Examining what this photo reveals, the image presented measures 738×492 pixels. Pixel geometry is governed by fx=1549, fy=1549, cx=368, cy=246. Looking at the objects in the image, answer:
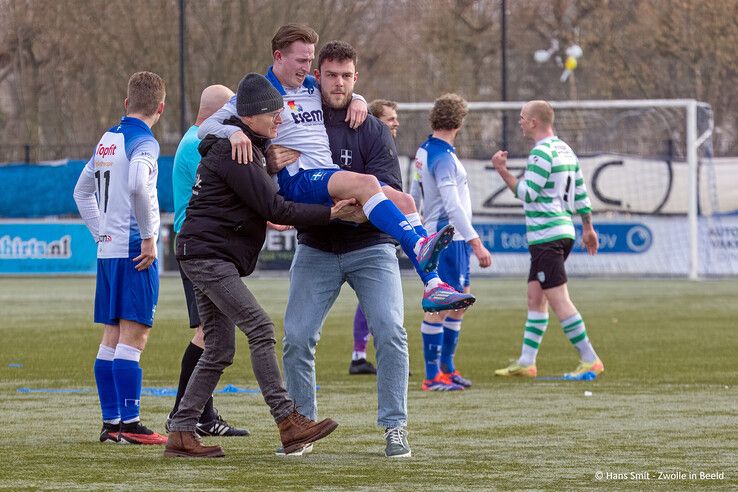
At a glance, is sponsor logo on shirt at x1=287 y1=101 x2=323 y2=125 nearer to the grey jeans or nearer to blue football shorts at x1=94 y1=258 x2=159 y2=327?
the grey jeans

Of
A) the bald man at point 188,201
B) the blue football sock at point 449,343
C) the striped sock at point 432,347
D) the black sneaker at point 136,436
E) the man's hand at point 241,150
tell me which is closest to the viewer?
the man's hand at point 241,150

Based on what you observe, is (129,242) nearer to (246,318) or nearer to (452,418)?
(246,318)

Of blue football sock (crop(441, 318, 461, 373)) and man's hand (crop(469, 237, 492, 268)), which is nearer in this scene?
man's hand (crop(469, 237, 492, 268))

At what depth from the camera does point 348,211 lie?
7234 mm

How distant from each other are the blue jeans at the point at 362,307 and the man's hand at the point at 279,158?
432 millimetres

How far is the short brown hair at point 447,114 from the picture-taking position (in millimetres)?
11078

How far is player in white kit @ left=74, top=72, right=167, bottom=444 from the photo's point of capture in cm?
822

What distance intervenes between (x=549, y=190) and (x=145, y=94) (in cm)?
430

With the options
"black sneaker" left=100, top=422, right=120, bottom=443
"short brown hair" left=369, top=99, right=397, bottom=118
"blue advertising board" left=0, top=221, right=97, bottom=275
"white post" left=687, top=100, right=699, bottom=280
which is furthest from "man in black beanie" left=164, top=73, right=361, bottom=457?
"blue advertising board" left=0, top=221, right=97, bottom=275

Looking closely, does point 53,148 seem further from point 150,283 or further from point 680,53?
point 150,283

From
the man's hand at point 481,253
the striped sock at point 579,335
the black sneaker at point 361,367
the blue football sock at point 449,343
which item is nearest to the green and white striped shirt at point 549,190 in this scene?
the striped sock at point 579,335

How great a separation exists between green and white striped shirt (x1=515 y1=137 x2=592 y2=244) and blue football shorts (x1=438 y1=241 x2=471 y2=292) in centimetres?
76

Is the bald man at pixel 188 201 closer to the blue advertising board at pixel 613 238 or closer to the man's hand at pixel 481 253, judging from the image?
the man's hand at pixel 481 253

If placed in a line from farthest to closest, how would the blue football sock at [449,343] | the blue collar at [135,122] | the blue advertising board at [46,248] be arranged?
the blue advertising board at [46,248] < the blue football sock at [449,343] < the blue collar at [135,122]
